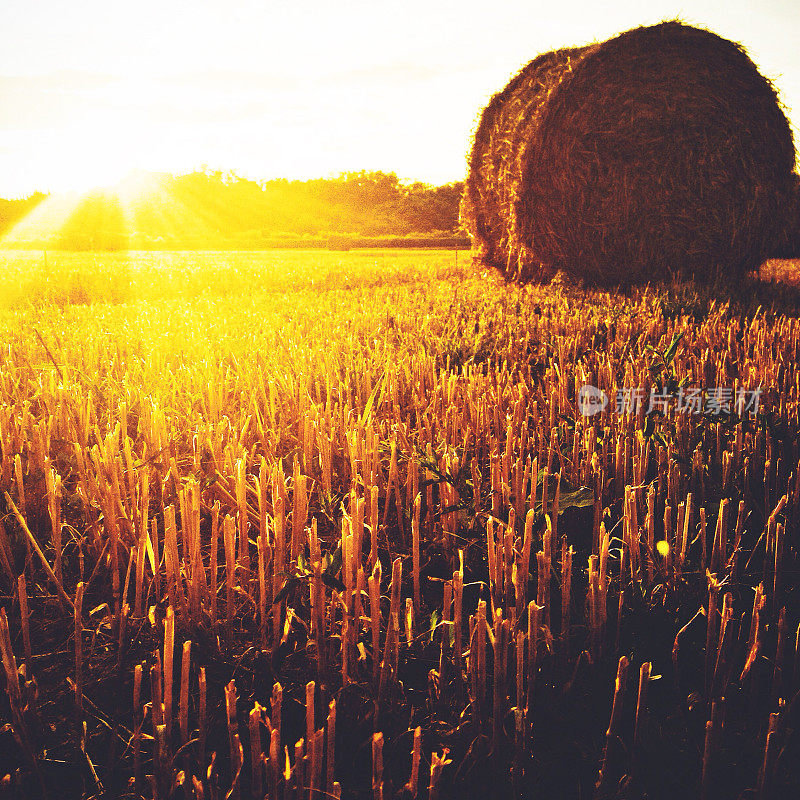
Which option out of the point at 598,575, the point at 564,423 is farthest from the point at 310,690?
the point at 564,423

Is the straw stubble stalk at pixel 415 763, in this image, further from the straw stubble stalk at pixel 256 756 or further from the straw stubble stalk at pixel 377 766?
the straw stubble stalk at pixel 256 756

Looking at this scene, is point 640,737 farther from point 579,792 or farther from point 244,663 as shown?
point 244,663

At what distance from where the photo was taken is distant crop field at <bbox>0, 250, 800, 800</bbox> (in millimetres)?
1094

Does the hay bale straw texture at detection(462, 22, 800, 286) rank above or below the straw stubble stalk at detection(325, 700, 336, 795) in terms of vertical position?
above

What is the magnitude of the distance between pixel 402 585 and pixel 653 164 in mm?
6510

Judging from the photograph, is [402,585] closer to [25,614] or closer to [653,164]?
[25,614]

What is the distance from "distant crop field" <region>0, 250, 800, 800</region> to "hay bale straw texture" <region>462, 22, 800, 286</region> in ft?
13.3

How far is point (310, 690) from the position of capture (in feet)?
3.38

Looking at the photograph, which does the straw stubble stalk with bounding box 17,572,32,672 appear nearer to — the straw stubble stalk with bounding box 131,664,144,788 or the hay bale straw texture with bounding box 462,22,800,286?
the straw stubble stalk with bounding box 131,664,144,788

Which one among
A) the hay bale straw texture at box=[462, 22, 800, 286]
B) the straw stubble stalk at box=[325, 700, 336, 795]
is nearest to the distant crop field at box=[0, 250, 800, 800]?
the straw stubble stalk at box=[325, 700, 336, 795]

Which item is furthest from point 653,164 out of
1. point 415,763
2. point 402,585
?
point 415,763

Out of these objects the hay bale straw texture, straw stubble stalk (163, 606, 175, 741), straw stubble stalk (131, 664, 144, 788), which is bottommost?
straw stubble stalk (131, 664, 144, 788)

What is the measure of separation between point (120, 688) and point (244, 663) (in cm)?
23

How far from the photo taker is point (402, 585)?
167cm
